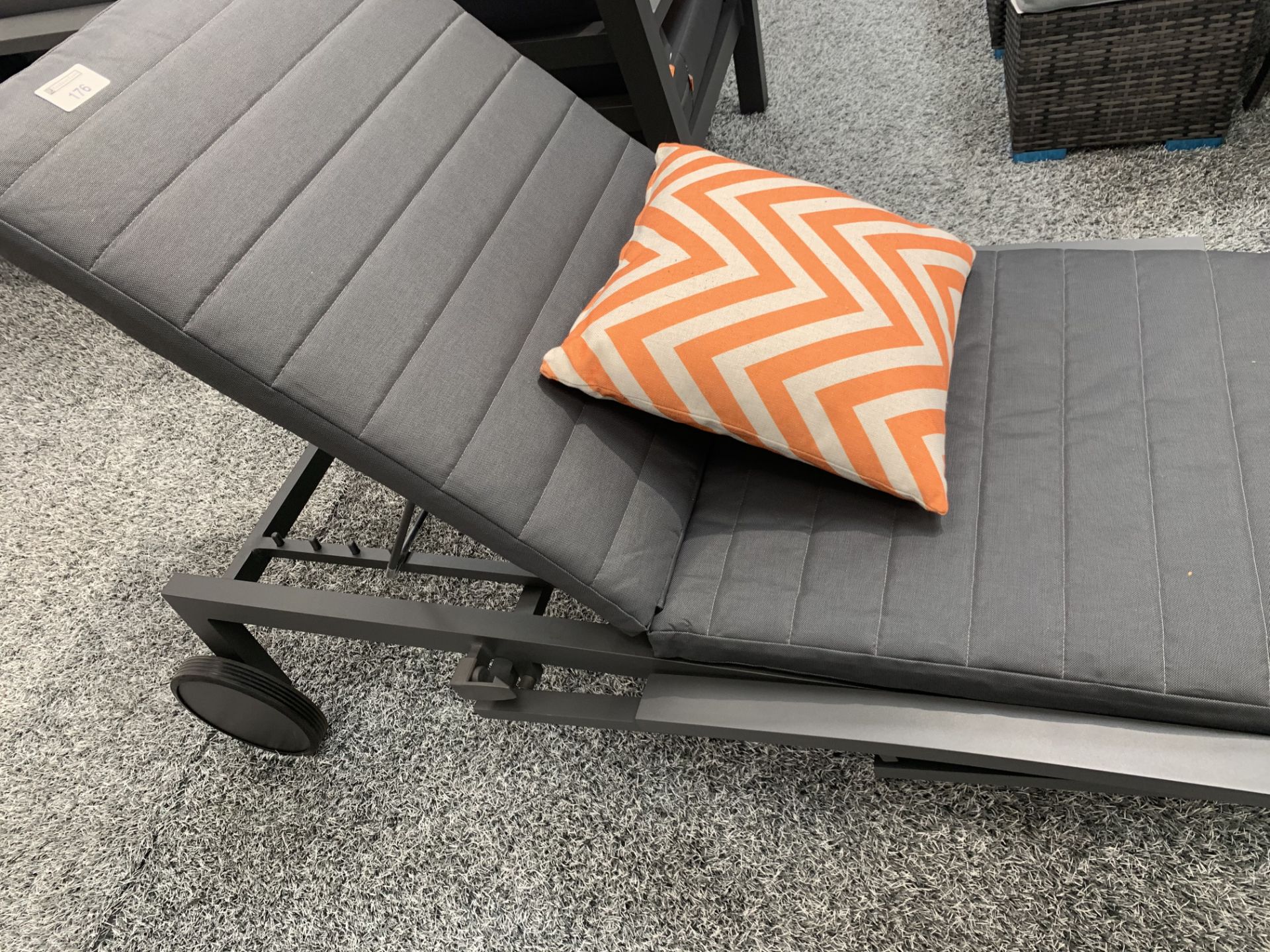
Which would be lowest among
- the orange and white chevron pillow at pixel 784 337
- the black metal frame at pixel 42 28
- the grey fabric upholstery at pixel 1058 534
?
the grey fabric upholstery at pixel 1058 534

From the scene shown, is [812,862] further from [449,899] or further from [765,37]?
[765,37]

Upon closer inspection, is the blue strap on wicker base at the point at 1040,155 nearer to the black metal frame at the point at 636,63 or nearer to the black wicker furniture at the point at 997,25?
the black wicker furniture at the point at 997,25

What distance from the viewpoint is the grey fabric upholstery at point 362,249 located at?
84cm

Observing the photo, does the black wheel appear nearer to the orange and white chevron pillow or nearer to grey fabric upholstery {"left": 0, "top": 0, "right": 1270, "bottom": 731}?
grey fabric upholstery {"left": 0, "top": 0, "right": 1270, "bottom": 731}

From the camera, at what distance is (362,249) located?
96 centimetres

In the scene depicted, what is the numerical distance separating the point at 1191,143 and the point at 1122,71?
0.26 meters

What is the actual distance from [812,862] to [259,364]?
35.7 inches

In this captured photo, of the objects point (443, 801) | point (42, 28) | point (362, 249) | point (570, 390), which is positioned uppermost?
point (42, 28)

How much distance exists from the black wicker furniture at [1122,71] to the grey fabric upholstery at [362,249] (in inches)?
41.2

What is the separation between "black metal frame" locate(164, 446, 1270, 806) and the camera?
2.82 ft

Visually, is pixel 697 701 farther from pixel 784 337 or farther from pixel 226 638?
pixel 226 638

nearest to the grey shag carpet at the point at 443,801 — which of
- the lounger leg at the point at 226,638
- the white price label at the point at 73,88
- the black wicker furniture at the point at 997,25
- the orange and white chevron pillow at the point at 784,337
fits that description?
the lounger leg at the point at 226,638

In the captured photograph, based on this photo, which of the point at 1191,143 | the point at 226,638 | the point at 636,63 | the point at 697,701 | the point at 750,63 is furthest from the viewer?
the point at 750,63

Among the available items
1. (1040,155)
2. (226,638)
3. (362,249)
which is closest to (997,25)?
(1040,155)
